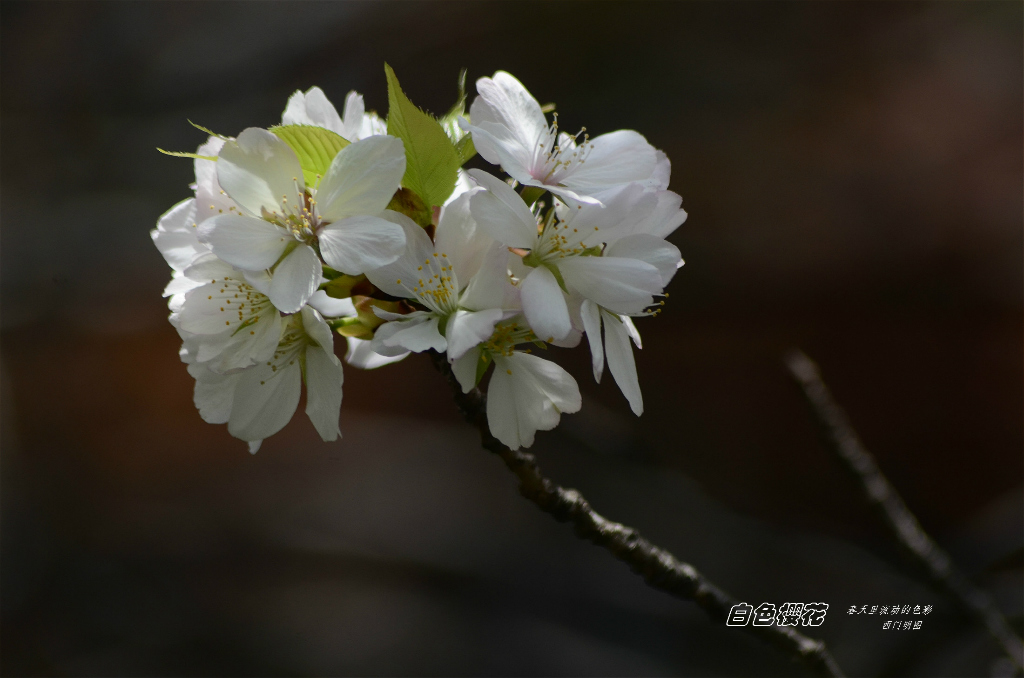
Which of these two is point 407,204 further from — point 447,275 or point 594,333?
point 594,333

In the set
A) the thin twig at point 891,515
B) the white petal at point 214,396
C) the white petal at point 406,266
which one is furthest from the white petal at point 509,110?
the thin twig at point 891,515

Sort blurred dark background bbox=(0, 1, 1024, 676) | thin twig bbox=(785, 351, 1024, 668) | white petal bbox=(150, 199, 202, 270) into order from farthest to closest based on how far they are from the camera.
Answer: blurred dark background bbox=(0, 1, 1024, 676) → thin twig bbox=(785, 351, 1024, 668) → white petal bbox=(150, 199, 202, 270)

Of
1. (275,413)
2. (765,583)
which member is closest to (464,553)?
(765,583)

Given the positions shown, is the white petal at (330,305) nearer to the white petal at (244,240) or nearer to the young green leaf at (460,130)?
the white petal at (244,240)

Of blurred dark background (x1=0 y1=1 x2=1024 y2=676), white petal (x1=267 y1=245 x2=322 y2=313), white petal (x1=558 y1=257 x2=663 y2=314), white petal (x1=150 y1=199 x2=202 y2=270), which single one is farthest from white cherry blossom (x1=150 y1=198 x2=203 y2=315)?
blurred dark background (x1=0 y1=1 x2=1024 y2=676)

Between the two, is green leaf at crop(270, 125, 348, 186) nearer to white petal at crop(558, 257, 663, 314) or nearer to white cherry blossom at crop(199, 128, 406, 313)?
white cherry blossom at crop(199, 128, 406, 313)
